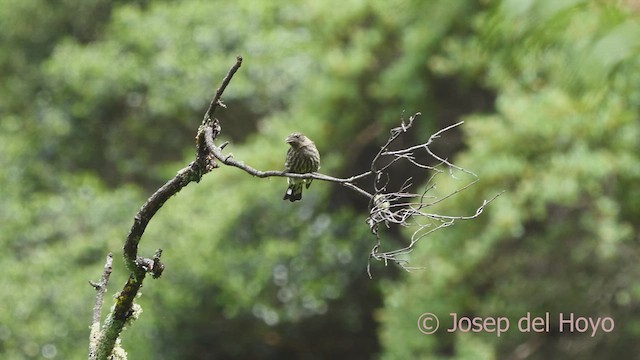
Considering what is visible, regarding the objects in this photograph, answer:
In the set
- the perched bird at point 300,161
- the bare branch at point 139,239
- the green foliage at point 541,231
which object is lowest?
the bare branch at point 139,239

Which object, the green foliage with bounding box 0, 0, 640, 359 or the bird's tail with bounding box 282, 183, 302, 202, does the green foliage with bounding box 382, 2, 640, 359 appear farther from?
the bird's tail with bounding box 282, 183, 302, 202

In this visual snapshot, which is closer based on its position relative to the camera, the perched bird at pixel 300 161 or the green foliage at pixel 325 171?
the perched bird at pixel 300 161

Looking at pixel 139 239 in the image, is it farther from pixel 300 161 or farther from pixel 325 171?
pixel 325 171

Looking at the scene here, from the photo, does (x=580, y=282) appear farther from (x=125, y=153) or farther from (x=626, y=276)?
(x=125, y=153)

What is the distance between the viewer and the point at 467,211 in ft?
19.5

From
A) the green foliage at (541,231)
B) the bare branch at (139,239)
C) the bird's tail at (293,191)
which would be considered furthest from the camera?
the green foliage at (541,231)

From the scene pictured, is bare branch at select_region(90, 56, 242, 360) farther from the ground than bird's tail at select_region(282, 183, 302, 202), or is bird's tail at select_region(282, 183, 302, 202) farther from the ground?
bird's tail at select_region(282, 183, 302, 202)

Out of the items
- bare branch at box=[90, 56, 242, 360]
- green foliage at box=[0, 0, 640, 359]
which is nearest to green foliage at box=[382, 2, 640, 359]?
green foliage at box=[0, 0, 640, 359]

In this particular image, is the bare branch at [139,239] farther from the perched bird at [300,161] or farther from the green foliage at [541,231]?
the green foliage at [541,231]

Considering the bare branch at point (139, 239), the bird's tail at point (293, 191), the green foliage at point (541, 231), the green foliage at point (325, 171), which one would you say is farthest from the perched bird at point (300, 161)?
the green foliage at point (541, 231)

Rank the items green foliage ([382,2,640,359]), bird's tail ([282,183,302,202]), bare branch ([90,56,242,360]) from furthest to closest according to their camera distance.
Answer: green foliage ([382,2,640,359]), bird's tail ([282,183,302,202]), bare branch ([90,56,242,360])

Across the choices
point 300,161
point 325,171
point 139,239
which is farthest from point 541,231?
point 139,239

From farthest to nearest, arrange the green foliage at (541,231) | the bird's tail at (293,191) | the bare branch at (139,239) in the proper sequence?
the green foliage at (541,231) → the bird's tail at (293,191) → the bare branch at (139,239)

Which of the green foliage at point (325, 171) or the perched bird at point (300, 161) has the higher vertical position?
the green foliage at point (325, 171)
